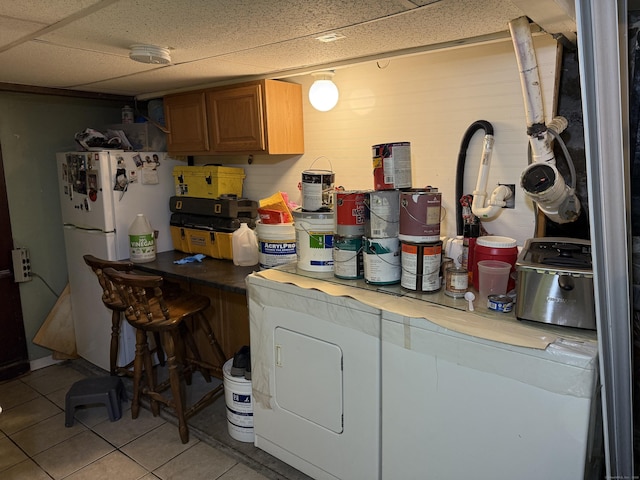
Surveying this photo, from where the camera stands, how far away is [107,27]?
170 cm

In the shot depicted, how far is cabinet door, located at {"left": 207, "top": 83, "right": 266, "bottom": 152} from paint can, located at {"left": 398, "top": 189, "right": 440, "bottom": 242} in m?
1.17

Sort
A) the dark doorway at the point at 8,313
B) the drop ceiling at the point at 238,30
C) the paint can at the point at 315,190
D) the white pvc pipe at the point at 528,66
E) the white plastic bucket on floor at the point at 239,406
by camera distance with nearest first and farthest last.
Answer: the drop ceiling at the point at 238,30 < the white pvc pipe at the point at 528,66 < the paint can at the point at 315,190 < the white plastic bucket on floor at the point at 239,406 < the dark doorway at the point at 8,313

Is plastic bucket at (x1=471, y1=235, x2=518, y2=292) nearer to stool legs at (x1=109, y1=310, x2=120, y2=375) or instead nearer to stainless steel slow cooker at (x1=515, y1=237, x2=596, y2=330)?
stainless steel slow cooker at (x1=515, y1=237, x2=596, y2=330)

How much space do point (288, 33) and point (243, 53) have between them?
1.30 feet

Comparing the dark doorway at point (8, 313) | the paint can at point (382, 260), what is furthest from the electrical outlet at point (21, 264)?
the paint can at point (382, 260)

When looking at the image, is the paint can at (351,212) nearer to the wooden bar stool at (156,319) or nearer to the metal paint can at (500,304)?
the metal paint can at (500,304)

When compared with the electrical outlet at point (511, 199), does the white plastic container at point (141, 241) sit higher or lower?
lower

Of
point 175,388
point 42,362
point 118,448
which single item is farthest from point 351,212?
point 42,362

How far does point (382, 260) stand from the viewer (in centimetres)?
191

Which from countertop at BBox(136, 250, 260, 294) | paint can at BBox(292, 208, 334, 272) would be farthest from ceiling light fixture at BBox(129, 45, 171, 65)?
countertop at BBox(136, 250, 260, 294)

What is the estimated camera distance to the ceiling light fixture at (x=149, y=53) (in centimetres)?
199

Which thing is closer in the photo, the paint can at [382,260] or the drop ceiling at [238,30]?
the drop ceiling at [238,30]

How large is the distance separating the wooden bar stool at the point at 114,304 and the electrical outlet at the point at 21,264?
1.86 ft

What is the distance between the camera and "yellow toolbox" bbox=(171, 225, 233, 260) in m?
2.94
